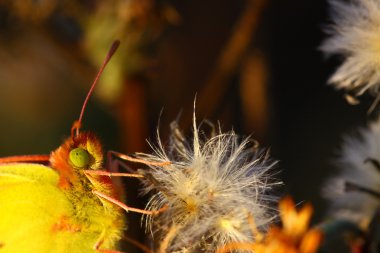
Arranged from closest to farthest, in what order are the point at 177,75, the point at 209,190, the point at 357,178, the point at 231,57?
the point at 209,190
the point at 357,178
the point at 231,57
the point at 177,75

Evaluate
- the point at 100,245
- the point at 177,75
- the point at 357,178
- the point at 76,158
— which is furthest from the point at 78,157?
the point at 177,75

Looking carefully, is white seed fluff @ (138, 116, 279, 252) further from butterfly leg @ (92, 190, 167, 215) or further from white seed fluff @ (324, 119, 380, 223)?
white seed fluff @ (324, 119, 380, 223)

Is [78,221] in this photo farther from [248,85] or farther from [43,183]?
[248,85]

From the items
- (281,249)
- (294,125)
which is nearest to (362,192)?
(281,249)

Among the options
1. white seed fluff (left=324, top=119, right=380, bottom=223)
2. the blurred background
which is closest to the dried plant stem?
the blurred background

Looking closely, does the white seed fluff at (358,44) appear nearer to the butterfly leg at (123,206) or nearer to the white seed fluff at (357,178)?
the white seed fluff at (357,178)

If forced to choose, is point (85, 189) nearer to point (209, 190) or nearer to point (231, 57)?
point (209, 190)
